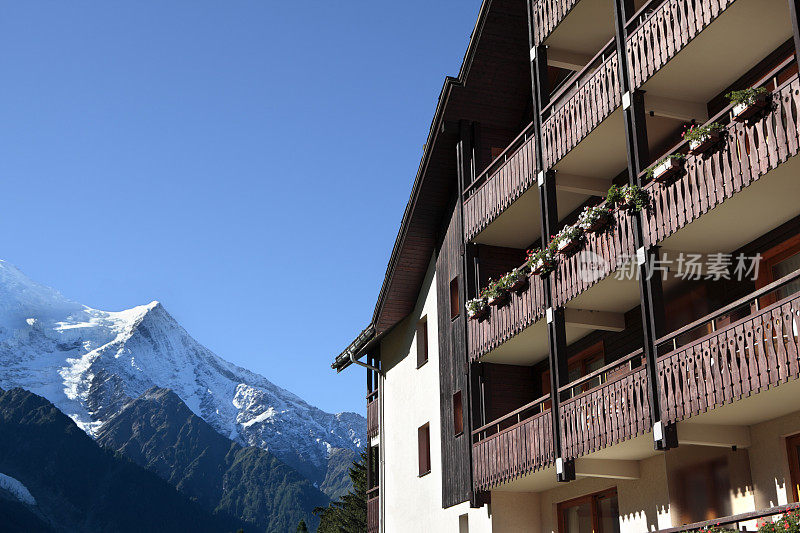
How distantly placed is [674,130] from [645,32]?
8.03 feet

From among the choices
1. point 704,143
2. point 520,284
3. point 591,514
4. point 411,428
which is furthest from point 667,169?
point 411,428

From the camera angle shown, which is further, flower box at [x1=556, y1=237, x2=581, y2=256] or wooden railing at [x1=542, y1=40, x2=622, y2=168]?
flower box at [x1=556, y1=237, x2=581, y2=256]

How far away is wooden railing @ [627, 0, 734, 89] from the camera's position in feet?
54.5

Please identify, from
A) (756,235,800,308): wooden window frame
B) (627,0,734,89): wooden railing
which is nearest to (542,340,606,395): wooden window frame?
(756,235,800,308): wooden window frame

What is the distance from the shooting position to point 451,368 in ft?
85.6

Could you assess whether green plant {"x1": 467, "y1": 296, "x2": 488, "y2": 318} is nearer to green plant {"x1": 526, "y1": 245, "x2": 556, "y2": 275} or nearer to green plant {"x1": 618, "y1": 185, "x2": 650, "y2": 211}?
green plant {"x1": 526, "y1": 245, "x2": 556, "y2": 275}

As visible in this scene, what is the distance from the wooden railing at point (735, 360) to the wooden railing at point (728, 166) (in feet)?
5.85

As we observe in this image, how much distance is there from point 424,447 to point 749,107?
→ 1684 cm

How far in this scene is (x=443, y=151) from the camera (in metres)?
27.3

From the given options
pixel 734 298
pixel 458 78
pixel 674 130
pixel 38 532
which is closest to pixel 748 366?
pixel 734 298

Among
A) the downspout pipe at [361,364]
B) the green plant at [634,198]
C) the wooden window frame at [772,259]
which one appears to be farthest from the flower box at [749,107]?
the downspout pipe at [361,364]

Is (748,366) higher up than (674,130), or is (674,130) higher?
(674,130)

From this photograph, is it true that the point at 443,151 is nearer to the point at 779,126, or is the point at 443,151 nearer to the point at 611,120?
the point at 611,120

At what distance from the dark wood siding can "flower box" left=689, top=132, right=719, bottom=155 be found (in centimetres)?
1031
